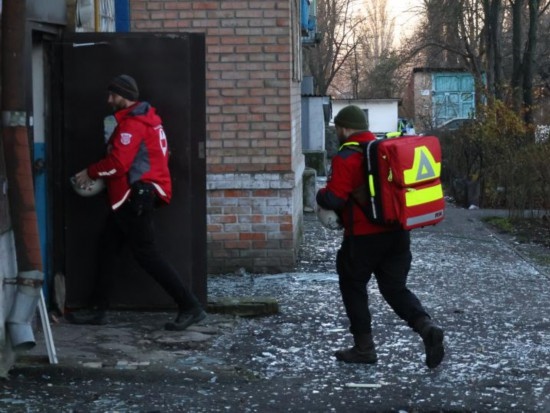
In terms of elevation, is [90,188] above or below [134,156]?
below

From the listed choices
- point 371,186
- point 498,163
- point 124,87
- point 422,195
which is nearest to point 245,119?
point 124,87

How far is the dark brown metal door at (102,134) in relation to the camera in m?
7.31

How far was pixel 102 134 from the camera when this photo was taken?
24.1ft

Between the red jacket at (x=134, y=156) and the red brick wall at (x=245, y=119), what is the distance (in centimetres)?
307

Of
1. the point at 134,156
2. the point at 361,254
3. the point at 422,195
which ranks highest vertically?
the point at 134,156

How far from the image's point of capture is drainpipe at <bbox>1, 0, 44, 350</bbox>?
5742mm

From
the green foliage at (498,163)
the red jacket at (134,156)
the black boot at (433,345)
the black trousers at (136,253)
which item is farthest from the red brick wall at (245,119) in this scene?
the green foliage at (498,163)

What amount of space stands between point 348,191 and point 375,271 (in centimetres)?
61

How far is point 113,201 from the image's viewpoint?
6770mm

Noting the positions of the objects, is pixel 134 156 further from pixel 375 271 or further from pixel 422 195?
pixel 422 195

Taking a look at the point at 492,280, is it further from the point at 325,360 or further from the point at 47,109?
the point at 47,109

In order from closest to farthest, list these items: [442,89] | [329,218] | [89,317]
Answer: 1. [329,218]
2. [89,317]
3. [442,89]

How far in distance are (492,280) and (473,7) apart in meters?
24.6

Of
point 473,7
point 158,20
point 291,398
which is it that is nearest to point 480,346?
point 291,398
